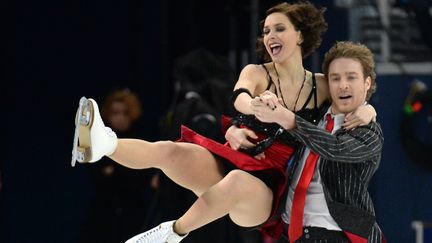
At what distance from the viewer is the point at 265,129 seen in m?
5.23

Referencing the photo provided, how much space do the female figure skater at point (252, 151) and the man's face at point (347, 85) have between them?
7 centimetres

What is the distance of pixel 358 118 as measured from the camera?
197 inches

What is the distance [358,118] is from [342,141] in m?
0.17

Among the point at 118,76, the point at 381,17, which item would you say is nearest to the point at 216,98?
the point at 381,17

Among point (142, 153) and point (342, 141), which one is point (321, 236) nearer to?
point (342, 141)

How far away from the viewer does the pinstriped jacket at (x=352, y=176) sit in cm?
488

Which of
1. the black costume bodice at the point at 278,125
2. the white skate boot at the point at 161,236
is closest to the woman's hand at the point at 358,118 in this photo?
the black costume bodice at the point at 278,125

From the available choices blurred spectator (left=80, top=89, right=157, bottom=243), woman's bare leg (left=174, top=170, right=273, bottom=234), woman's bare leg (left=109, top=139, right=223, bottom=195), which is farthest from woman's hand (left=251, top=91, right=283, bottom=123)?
blurred spectator (left=80, top=89, right=157, bottom=243)

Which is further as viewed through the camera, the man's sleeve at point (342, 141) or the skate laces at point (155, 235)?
the skate laces at point (155, 235)

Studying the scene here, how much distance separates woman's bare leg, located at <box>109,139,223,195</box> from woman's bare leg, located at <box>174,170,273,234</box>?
0.17 m

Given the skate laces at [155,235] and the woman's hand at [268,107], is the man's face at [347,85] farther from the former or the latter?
the skate laces at [155,235]

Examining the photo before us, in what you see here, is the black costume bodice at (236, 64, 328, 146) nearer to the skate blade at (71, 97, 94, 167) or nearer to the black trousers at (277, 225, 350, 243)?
the black trousers at (277, 225, 350, 243)

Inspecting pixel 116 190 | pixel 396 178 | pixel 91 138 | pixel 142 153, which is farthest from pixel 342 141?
pixel 116 190

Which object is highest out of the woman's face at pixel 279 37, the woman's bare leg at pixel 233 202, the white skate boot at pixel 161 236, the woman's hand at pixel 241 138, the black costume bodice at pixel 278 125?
the woman's face at pixel 279 37
